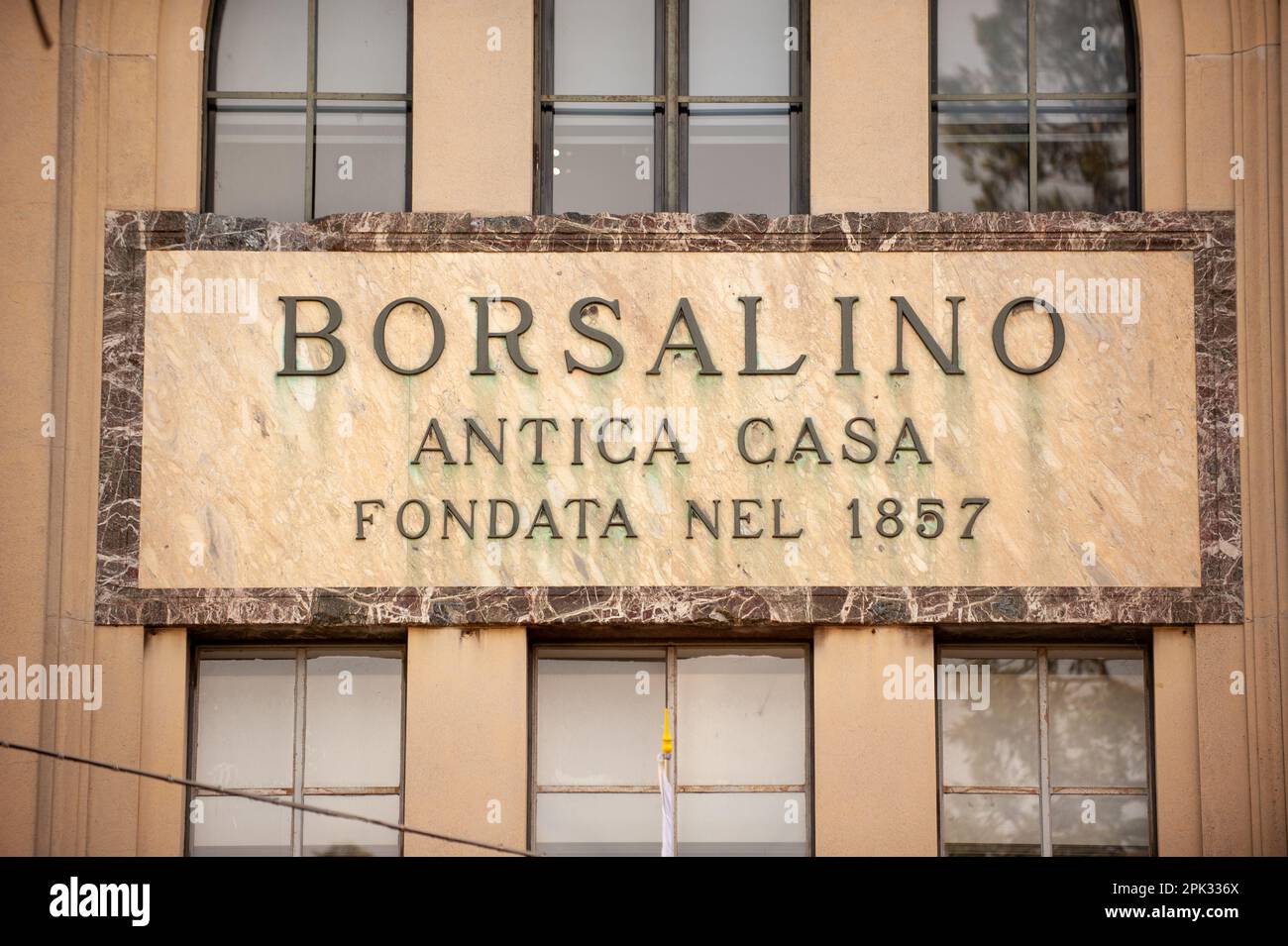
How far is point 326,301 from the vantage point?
13.3 meters

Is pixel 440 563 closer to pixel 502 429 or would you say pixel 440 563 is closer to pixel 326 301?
pixel 502 429

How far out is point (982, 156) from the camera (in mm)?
13930

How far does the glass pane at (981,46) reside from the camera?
46.0 ft

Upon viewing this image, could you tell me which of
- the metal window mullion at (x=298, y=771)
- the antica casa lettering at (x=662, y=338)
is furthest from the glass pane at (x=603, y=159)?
the metal window mullion at (x=298, y=771)

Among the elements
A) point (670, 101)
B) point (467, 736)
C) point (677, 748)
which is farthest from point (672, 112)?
point (467, 736)

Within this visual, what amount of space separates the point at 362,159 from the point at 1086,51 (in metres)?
5.29

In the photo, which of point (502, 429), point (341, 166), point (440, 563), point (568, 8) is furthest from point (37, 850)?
point (568, 8)

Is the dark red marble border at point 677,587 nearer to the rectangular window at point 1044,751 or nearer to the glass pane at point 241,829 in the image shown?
the rectangular window at point 1044,751

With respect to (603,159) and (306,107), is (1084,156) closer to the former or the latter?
(603,159)

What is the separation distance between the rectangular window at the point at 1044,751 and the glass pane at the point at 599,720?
1.98 metres

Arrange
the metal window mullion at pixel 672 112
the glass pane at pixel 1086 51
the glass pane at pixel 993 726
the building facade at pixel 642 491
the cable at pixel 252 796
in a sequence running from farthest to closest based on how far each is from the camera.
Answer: the glass pane at pixel 1086 51 → the metal window mullion at pixel 672 112 → the glass pane at pixel 993 726 → the building facade at pixel 642 491 → the cable at pixel 252 796

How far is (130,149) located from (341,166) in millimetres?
1470
